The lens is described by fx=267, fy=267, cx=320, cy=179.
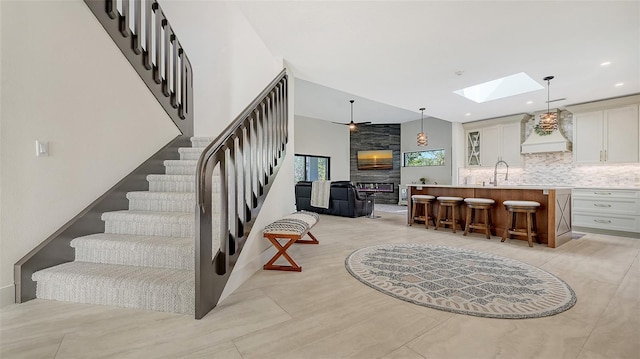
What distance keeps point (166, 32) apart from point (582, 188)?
8214 millimetres

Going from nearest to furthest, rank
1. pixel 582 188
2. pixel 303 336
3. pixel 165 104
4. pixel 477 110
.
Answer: pixel 303 336 → pixel 165 104 → pixel 582 188 → pixel 477 110

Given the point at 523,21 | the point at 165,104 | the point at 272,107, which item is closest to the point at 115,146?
the point at 165,104

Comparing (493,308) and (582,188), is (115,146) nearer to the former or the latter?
(493,308)

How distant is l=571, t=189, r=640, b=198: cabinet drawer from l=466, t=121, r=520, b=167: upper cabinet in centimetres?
159

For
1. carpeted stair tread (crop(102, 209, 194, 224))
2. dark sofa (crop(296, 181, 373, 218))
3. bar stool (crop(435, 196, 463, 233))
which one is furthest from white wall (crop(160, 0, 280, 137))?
bar stool (crop(435, 196, 463, 233))

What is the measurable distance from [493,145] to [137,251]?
861cm

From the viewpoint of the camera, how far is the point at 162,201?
8.92 feet

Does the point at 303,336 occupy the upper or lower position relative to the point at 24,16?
lower

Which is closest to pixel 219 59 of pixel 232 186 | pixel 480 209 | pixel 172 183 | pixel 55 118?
pixel 172 183

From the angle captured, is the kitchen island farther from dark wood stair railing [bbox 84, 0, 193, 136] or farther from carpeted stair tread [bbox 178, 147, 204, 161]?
dark wood stair railing [bbox 84, 0, 193, 136]

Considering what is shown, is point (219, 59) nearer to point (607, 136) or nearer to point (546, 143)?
point (546, 143)

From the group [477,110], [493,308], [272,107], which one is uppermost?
[477,110]

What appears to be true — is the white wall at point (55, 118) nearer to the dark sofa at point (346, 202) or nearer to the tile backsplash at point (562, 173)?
the dark sofa at point (346, 202)

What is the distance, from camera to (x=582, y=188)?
571cm
